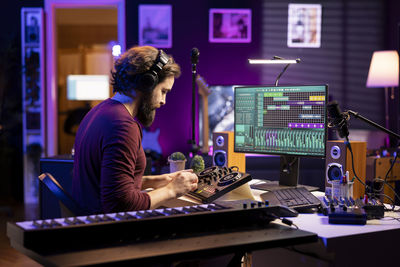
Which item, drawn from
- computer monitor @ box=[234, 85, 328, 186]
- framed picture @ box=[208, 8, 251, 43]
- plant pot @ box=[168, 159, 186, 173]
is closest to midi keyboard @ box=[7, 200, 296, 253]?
computer monitor @ box=[234, 85, 328, 186]

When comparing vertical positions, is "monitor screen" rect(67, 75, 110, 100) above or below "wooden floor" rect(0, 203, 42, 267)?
above

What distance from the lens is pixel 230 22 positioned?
18.8ft

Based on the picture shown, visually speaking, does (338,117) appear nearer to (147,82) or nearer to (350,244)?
(350,244)

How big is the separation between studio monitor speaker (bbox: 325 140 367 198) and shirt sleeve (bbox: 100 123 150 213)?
0.99 meters

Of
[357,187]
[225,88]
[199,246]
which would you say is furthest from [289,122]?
[225,88]

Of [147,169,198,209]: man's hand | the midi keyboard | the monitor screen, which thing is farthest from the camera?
the monitor screen

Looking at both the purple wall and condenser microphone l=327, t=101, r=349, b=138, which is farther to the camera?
the purple wall

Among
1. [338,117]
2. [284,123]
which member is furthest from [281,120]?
[338,117]

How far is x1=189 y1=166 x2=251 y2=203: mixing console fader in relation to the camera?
75.2 inches

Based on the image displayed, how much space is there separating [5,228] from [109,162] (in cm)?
341

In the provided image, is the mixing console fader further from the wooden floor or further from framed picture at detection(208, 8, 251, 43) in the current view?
framed picture at detection(208, 8, 251, 43)

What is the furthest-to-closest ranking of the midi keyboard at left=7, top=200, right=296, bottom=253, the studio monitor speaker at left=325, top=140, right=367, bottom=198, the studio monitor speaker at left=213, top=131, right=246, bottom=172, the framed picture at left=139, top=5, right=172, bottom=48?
the framed picture at left=139, top=5, right=172, bottom=48 < the studio monitor speaker at left=213, top=131, right=246, bottom=172 < the studio monitor speaker at left=325, top=140, right=367, bottom=198 < the midi keyboard at left=7, top=200, right=296, bottom=253

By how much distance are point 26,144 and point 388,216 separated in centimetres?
464

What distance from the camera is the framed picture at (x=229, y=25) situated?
5719mm
